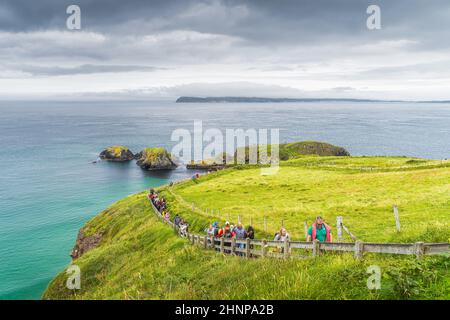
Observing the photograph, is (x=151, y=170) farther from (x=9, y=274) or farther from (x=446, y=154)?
(x=446, y=154)

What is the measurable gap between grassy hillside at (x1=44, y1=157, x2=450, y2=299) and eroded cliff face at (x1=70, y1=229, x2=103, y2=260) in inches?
38.6

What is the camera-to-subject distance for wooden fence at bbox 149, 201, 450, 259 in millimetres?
10742

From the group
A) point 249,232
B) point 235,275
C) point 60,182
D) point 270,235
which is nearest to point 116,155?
point 60,182

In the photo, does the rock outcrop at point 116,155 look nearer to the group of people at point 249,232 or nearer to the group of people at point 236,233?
the group of people at point 249,232

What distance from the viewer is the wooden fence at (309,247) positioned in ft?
35.2

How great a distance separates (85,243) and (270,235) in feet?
94.9

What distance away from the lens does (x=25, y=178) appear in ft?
304

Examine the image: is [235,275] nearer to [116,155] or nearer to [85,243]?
[85,243]

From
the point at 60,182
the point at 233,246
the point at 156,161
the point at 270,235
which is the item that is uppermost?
the point at 233,246

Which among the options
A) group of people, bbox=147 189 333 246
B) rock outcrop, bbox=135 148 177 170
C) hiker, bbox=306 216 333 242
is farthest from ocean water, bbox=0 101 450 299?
hiker, bbox=306 216 333 242

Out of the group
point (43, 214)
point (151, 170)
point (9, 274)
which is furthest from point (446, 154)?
point (9, 274)

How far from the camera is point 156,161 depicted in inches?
4240

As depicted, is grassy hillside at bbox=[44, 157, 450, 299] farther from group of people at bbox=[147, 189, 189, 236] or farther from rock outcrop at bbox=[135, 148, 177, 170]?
rock outcrop at bbox=[135, 148, 177, 170]
